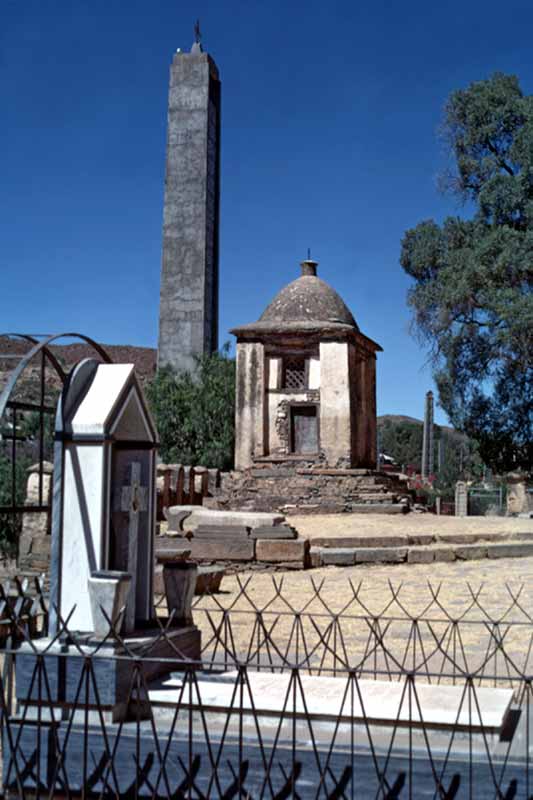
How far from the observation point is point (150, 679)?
5.17 metres

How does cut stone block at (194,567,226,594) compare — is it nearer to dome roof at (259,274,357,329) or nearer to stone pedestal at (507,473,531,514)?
dome roof at (259,274,357,329)

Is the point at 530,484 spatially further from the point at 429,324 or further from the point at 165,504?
the point at 165,504

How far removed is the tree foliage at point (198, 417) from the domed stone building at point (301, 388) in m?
2.88

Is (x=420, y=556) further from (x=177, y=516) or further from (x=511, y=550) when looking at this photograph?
(x=177, y=516)

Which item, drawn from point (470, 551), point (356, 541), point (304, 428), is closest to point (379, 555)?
point (356, 541)

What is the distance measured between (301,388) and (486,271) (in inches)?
236

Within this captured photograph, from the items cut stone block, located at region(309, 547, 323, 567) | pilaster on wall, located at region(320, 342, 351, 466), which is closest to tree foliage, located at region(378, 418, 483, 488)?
pilaster on wall, located at region(320, 342, 351, 466)

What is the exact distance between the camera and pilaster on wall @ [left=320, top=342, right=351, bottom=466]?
25266 millimetres

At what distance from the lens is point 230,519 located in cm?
1589

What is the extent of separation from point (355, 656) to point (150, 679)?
10.5ft

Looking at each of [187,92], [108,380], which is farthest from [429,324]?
[108,380]

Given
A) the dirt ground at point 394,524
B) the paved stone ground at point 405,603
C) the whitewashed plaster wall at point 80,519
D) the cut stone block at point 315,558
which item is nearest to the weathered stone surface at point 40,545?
the paved stone ground at point 405,603

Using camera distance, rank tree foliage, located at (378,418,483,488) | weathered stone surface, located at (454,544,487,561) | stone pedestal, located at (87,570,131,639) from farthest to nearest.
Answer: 1. tree foliage, located at (378,418,483,488)
2. weathered stone surface, located at (454,544,487,561)
3. stone pedestal, located at (87,570,131,639)

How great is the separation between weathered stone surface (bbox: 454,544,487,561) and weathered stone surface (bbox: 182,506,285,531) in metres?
3.03
